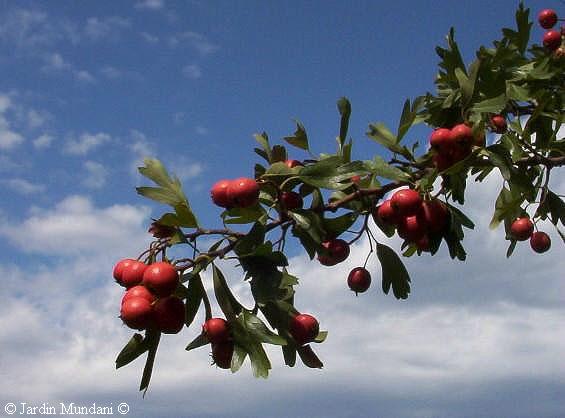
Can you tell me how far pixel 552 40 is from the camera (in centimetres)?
501

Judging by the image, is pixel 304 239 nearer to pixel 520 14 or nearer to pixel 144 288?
pixel 144 288

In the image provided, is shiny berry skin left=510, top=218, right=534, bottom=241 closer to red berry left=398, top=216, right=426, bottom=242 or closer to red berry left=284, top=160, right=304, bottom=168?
red berry left=398, top=216, right=426, bottom=242

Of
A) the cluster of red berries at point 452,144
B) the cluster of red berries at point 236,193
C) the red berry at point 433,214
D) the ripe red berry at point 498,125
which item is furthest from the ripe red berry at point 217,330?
the ripe red berry at point 498,125

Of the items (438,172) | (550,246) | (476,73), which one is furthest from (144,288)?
(550,246)

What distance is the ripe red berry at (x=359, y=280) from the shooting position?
321 centimetres

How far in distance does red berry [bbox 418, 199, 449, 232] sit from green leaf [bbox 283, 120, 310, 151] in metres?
0.64

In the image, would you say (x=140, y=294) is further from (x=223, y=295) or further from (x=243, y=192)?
(x=243, y=192)

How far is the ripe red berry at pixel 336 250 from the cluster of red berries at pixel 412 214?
0.66 feet

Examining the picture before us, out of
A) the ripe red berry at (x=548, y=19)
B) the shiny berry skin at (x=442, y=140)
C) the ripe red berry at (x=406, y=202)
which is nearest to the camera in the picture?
the ripe red berry at (x=406, y=202)

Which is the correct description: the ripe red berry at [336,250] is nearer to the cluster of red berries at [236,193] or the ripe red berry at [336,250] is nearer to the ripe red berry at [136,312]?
the cluster of red berries at [236,193]

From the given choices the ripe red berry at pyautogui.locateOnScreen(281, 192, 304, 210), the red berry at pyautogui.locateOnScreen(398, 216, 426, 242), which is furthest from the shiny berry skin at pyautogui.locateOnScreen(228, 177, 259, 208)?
the red berry at pyautogui.locateOnScreen(398, 216, 426, 242)

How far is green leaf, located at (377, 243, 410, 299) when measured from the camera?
124 inches

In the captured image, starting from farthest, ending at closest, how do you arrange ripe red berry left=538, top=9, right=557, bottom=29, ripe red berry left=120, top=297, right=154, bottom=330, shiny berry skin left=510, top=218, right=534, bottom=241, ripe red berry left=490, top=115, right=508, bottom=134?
ripe red berry left=538, top=9, right=557, bottom=29 → shiny berry skin left=510, top=218, right=534, bottom=241 → ripe red berry left=490, top=115, right=508, bottom=134 → ripe red berry left=120, top=297, right=154, bottom=330

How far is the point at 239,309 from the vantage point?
261 cm
